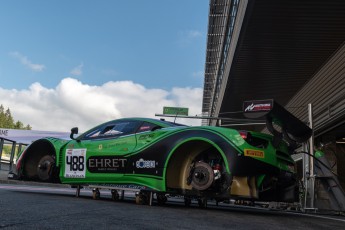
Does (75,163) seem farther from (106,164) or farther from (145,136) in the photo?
(145,136)

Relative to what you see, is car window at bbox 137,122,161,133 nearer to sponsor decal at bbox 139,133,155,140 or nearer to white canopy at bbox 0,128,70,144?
sponsor decal at bbox 139,133,155,140

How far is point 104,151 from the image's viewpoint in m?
6.88

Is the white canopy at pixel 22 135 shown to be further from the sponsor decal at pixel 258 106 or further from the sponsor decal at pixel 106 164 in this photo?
the sponsor decal at pixel 258 106

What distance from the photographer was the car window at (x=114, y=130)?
22.3 feet

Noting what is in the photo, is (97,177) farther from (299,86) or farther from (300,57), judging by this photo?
(299,86)

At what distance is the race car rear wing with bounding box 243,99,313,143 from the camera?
17.5 feet

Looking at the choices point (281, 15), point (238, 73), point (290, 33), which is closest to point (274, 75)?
point (238, 73)

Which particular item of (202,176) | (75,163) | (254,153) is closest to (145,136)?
(202,176)

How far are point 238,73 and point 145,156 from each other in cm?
950

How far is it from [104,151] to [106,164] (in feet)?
0.78

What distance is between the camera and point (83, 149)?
723 centimetres

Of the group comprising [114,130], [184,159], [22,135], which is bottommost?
[184,159]

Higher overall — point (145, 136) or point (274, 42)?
point (274, 42)

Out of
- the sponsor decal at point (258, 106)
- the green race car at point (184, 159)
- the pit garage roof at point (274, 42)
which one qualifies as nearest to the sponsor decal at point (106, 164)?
the green race car at point (184, 159)
